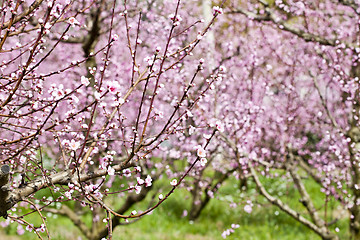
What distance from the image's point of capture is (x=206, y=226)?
25.1 feet

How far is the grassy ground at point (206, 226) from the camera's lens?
22.7ft

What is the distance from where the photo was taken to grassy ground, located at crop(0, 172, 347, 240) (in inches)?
273

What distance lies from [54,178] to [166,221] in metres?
6.03

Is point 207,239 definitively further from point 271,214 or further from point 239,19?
point 239,19

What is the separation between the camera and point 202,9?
46.8 ft

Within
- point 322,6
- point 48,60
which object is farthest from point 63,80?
point 322,6

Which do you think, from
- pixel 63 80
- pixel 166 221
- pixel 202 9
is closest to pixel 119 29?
pixel 63 80

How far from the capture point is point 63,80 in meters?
8.39

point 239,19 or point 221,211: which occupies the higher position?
point 239,19

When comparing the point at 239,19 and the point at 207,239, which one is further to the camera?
the point at 239,19

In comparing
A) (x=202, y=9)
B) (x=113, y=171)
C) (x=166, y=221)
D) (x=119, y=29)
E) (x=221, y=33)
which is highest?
(x=202, y=9)

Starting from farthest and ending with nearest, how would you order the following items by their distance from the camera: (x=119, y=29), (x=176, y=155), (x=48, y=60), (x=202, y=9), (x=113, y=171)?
(x=202, y=9) → (x=48, y=60) → (x=119, y=29) → (x=176, y=155) → (x=113, y=171)

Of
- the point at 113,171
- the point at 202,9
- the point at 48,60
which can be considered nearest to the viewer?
the point at 113,171

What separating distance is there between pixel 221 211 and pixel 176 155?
11.2 ft
